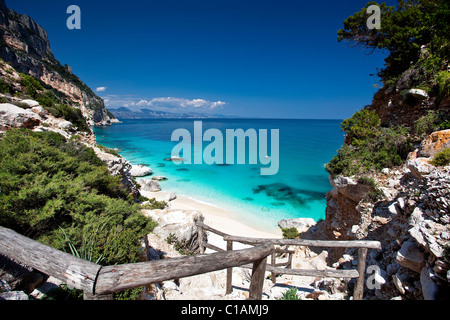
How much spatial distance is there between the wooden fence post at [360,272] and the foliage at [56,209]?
4.48 m

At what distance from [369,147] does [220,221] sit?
10486 millimetres

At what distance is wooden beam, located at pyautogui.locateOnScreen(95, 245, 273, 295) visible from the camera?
188 centimetres

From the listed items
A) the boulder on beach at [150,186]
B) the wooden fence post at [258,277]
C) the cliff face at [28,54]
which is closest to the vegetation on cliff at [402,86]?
the wooden fence post at [258,277]

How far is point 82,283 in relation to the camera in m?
1.89

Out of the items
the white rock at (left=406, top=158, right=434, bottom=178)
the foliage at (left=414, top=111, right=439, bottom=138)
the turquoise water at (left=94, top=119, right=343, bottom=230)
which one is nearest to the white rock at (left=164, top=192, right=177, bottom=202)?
the turquoise water at (left=94, top=119, right=343, bottom=230)

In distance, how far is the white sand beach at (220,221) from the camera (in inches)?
→ 513

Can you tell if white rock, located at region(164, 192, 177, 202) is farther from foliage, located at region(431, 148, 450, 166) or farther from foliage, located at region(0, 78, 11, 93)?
foliage, located at region(431, 148, 450, 166)

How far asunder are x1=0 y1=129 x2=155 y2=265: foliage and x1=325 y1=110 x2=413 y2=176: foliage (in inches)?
329

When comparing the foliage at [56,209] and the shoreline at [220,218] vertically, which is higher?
the foliage at [56,209]

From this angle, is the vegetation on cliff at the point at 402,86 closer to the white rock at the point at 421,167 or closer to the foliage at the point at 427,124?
the foliage at the point at 427,124

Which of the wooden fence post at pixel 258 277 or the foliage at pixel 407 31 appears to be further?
the foliage at pixel 407 31

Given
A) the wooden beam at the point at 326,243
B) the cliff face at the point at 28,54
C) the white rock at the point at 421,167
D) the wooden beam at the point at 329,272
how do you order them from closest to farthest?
the wooden beam at the point at 326,243 < the wooden beam at the point at 329,272 < the white rock at the point at 421,167 < the cliff face at the point at 28,54

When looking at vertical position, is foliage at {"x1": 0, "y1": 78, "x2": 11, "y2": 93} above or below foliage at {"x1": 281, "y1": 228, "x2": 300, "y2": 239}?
above

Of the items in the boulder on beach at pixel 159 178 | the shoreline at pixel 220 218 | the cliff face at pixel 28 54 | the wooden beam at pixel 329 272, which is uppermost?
the cliff face at pixel 28 54
